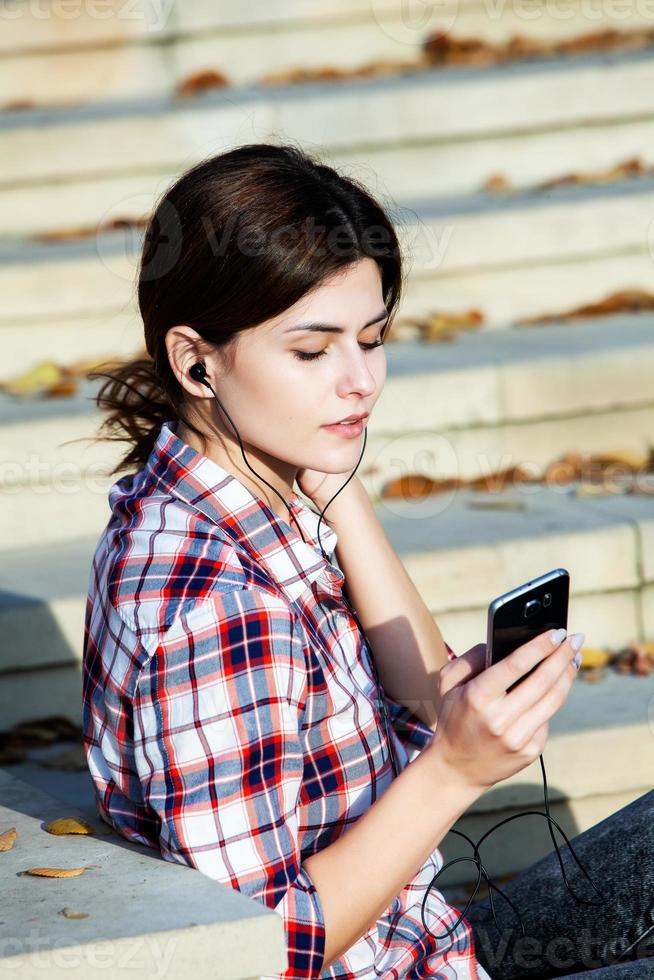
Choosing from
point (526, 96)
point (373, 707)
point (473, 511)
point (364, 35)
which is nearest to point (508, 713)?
point (373, 707)

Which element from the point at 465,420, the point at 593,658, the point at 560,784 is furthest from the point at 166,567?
the point at 465,420

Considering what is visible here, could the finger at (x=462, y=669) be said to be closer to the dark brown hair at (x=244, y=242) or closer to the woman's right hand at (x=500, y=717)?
the woman's right hand at (x=500, y=717)

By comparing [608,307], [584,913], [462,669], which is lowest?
[584,913]

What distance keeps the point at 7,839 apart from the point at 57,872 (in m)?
0.19

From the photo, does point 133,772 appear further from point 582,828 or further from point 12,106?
point 12,106

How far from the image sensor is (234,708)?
1565mm

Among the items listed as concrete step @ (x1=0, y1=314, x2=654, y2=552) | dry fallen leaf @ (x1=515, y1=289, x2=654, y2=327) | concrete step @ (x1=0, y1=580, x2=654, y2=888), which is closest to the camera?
concrete step @ (x1=0, y1=580, x2=654, y2=888)

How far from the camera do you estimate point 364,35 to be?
5062 millimetres

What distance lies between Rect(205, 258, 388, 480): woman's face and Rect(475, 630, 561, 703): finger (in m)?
0.38

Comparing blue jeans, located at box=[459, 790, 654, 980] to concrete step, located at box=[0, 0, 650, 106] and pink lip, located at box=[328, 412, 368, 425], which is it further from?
concrete step, located at box=[0, 0, 650, 106]

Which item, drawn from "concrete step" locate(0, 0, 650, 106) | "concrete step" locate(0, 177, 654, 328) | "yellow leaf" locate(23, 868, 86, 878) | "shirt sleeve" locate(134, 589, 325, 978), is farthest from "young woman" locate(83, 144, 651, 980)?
"concrete step" locate(0, 0, 650, 106)

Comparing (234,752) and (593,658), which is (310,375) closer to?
(234,752)

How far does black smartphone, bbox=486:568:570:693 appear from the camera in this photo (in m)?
1.72

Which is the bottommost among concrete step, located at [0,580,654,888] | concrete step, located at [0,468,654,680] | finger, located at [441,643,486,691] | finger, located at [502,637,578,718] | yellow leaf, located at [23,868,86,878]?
concrete step, located at [0,580,654,888]
